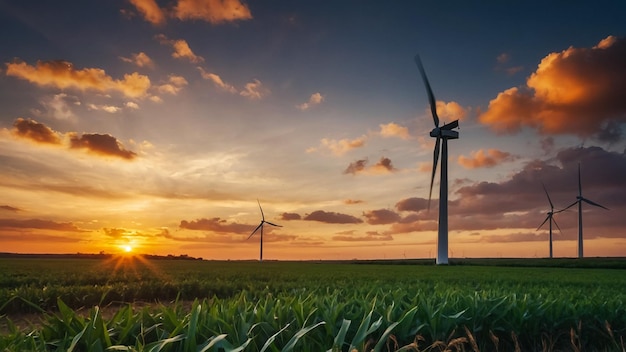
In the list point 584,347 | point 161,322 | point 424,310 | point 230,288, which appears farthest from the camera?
point 230,288


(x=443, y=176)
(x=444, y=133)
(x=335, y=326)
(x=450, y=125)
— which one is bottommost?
(x=335, y=326)

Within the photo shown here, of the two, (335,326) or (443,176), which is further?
(443,176)

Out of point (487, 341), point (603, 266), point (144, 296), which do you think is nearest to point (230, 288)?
point (144, 296)

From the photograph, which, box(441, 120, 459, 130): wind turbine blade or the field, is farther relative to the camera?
box(441, 120, 459, 130): wind turbine blade

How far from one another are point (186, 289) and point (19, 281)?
375 inches

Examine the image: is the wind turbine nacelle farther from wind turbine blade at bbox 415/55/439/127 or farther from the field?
the field

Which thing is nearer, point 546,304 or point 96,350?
point 96,350

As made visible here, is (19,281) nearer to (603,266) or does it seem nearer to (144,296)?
(144,296)

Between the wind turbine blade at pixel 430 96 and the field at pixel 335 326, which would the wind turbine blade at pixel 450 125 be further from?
the field at pixel 335 326

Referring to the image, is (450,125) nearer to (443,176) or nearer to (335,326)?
(443,176)

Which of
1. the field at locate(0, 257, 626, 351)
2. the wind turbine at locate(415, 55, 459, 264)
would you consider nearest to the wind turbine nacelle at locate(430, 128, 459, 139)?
the wind turbine at locate(415, 55, 459, 264)

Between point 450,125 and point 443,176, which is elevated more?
point 450,125

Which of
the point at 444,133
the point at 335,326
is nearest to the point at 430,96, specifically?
the point at 444,133

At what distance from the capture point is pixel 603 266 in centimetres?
6456
